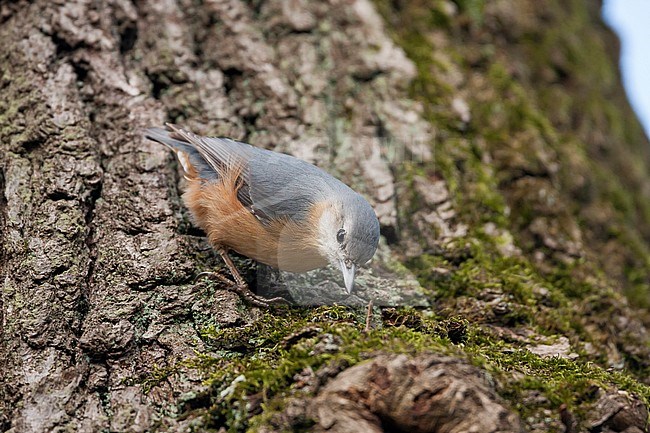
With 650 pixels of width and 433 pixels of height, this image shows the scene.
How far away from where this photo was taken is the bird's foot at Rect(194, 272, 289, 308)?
10.5ft

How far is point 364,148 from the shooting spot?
419cm

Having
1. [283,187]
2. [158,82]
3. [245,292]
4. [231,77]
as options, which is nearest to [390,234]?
[283,187]

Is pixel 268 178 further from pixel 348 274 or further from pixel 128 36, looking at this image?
pixel 128 36

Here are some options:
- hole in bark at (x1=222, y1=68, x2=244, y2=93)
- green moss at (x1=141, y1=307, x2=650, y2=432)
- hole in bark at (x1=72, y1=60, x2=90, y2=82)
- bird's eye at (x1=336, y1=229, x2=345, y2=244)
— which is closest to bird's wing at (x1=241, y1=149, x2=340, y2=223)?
bird's eye at (x1=336, y1=229, x2=345, y2=244)

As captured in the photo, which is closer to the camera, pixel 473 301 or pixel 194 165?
pixel 473 301

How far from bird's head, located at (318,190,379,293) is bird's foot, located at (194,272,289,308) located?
0.35m

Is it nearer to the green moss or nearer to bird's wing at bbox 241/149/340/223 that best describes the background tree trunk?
the green moss

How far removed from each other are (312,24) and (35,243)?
2.47 m

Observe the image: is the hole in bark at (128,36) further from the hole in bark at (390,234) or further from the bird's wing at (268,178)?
the hole in bark at (390,234)

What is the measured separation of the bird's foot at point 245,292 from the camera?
126 inches

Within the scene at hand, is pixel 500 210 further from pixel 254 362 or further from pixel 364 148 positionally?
pixel 254 362

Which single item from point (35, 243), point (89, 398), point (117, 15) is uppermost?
point (117, 15)

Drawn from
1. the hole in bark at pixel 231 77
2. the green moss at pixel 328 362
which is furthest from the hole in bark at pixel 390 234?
the hole in bark at pixel 231 77

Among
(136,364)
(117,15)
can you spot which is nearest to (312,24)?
(117,15)
